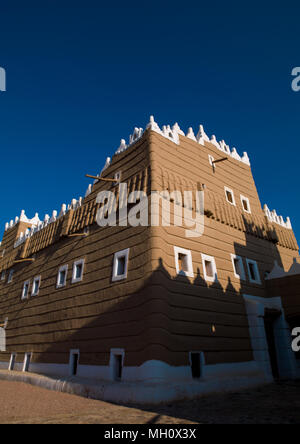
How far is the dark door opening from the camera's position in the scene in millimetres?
14289

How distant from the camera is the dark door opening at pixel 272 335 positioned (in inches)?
563

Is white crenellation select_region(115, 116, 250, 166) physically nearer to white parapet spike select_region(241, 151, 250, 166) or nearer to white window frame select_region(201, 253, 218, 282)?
white parapet spike select_region(241, 151, 250, 166)

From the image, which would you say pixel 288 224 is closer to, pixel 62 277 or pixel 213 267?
pixel 213 267

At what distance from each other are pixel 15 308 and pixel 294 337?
17.7 m

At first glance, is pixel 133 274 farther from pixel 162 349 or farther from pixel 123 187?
pixel 123 187

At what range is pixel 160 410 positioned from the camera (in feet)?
25.9

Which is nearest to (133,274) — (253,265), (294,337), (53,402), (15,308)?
(53,402)

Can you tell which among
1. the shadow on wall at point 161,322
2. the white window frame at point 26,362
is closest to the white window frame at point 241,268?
the shadow on wall at point 161,322

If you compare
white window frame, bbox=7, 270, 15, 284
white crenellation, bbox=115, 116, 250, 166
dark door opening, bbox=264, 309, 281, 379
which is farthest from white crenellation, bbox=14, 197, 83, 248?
dark door opening, bbox=264, 309, 281, 379

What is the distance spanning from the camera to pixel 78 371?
12852 millimetres

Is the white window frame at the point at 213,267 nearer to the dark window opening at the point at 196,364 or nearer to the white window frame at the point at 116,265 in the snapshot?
the dark window opening at the point at 196,364

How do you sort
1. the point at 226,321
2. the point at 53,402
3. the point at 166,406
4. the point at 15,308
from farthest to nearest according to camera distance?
the point at 15,308
the point at 226,321
the point at 53,402
the point at 166,406
